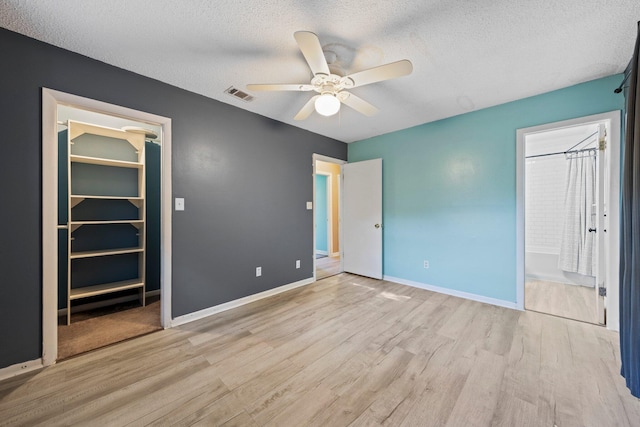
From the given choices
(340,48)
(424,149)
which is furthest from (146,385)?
(424,149)

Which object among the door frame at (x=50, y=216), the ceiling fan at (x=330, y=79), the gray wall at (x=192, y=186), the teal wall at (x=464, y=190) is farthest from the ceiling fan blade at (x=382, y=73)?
the door frame at (x=50, y=216)

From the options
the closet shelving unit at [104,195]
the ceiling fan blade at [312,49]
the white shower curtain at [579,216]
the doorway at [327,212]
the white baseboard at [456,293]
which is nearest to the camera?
the ceiling fan blade at [312,49]

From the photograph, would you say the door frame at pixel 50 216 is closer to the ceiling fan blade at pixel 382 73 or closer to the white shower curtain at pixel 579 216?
the ceiling fan blade at pixel 382 73

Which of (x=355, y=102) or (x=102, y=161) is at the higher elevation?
(x=355, y=102)

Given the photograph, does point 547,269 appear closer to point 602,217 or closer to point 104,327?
point 602,217

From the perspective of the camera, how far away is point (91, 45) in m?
1.87

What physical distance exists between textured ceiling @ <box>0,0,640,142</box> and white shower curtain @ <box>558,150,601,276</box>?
6.19ft

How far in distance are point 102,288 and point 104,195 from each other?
3.70 ft

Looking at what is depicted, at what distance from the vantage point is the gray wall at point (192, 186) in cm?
173

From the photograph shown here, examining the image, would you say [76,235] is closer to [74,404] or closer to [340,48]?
[74,404]

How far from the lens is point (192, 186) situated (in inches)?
103

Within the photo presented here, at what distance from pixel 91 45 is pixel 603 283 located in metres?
5.03

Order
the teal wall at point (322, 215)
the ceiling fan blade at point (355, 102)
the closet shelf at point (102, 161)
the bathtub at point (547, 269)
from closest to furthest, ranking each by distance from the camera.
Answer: the ceiling fan blade at point (355, 102) < the closet shelf at point (102, 161) < the bathtub at point (547, 269) < the teal wall at point (322, 215)

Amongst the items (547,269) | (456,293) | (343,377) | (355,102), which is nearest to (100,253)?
(343,377)
